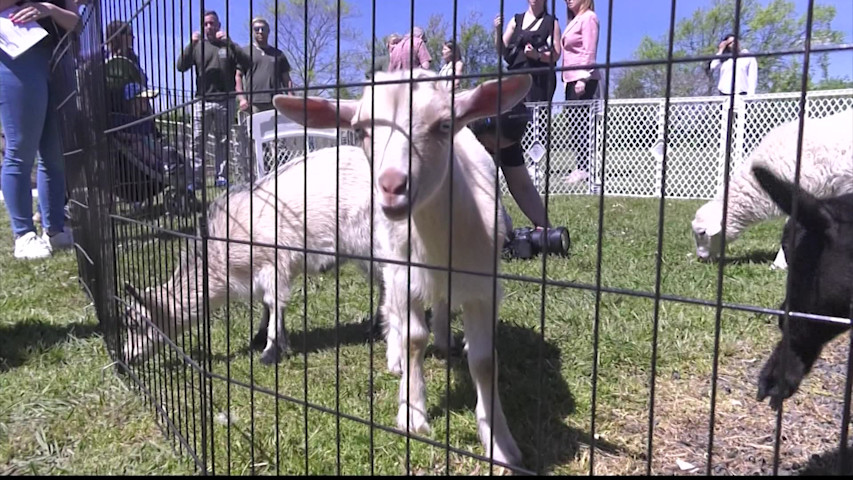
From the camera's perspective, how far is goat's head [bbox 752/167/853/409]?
2.16 meters

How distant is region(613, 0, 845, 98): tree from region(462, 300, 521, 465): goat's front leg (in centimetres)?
118

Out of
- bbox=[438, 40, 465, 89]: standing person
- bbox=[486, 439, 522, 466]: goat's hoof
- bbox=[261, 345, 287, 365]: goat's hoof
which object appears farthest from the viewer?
bbox=[261, 345, 287, 365]: goat's hoof

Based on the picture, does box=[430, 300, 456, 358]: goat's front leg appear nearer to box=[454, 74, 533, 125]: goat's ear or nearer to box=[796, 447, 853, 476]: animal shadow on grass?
box=[454, 74, 533, 125]: goat's ear

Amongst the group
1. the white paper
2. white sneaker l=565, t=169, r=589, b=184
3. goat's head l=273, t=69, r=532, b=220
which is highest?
the white paper

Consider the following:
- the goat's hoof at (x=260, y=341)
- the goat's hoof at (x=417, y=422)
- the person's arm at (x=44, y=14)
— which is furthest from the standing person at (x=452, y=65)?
the person's arm at (x=44, y=14)

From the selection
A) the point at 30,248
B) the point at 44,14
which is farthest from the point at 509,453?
the point at 30,248

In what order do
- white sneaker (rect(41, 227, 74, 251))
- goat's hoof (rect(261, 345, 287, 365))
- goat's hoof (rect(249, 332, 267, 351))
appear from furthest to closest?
white sneaker (rect(41, 227, 74, 251)), goat's hoof (rect(249, 332, 267, 351)), goat's hoof (rect(261, 345, 287, 365))

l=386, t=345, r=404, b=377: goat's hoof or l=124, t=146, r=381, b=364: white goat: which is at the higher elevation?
l=124, t=146, r=381, b=364: white goat

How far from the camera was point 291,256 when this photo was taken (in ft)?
12.9

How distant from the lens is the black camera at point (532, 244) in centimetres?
504

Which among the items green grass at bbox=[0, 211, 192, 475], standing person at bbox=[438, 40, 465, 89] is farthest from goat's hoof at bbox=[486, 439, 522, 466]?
standing person at bbox=[438, 40, 465, 89]

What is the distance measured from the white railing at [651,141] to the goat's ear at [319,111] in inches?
246

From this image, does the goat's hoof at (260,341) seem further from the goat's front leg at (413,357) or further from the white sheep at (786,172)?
the white sheep at (786,172)

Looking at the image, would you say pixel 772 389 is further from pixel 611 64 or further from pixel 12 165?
pixel 12 165
